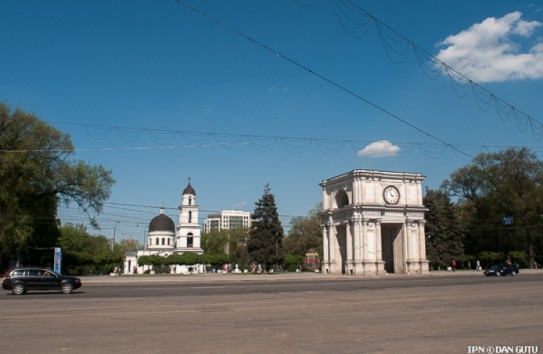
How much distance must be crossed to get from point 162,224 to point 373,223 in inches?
2543

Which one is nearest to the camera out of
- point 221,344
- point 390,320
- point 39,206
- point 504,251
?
point 221,344

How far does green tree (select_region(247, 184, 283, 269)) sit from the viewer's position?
66.9 meters

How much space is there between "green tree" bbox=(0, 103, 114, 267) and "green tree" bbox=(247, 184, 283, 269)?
2239 centimetres

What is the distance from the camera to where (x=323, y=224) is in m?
61.7

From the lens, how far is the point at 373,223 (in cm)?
5450

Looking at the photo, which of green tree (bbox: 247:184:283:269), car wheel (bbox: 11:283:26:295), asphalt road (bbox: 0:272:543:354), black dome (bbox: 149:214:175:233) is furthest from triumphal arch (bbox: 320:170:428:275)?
black dome (bbox: 149:214:175:233)

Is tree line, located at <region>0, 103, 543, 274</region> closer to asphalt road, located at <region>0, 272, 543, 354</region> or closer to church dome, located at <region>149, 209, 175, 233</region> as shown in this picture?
church dome, located at <region>149, 209, 175, 233</region>

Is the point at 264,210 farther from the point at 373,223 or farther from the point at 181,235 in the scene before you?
the point at 181,235

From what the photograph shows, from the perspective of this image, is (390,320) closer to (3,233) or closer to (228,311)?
(228,311)

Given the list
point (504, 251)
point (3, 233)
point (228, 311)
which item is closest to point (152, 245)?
point (3, 233)

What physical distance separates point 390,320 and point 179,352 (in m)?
6.48

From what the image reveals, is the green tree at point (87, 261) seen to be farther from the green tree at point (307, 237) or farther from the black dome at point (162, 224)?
the green tree at point (307, 237)

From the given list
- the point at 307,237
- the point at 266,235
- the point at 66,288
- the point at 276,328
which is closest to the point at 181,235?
the point at 307,237

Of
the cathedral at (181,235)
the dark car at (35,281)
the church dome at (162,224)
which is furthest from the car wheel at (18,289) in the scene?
the church dome at (162,224)
